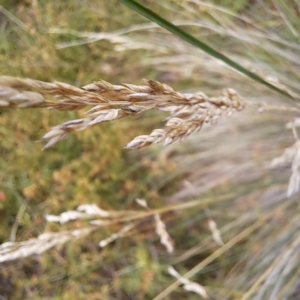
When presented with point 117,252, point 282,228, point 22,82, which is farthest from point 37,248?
point 282,228

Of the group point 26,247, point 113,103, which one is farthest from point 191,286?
point 113,103

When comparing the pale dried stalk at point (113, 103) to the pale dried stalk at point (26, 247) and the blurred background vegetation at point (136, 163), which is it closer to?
the pale dried stalk at point (26, 247)

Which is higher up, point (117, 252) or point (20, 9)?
point (20, 9)

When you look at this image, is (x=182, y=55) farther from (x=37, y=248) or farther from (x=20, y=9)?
(x=37, y=248)

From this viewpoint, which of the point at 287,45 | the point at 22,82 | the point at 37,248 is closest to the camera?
the point at 22,82

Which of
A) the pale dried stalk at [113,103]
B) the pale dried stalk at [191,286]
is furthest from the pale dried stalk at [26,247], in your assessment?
the pale dried stalk at [113,103]

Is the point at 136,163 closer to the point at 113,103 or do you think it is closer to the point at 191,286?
the point at 191,286

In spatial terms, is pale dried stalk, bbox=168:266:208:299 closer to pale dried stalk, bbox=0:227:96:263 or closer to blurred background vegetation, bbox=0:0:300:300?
blurred background vegetation, bbox=0:0:300:300
